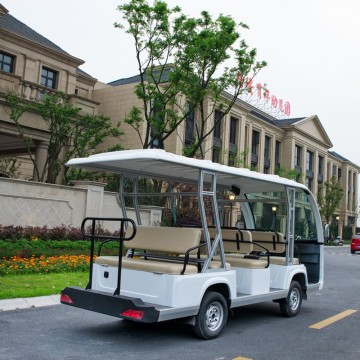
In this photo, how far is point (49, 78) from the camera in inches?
1126

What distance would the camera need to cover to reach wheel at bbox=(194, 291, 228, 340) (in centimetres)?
599

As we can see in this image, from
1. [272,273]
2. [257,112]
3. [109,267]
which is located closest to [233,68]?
[272,273]

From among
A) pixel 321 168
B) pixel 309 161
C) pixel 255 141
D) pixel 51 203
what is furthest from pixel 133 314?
pixel 321 168

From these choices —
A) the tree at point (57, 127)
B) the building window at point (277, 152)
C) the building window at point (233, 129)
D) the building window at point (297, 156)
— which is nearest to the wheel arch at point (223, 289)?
the tree at point (57, 127)

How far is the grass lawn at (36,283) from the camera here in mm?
8539

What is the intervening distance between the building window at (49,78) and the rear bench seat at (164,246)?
925 inches

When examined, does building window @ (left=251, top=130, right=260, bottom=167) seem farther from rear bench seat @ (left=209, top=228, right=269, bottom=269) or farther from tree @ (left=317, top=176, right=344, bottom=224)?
rear bench seat @ (left=209, top=228, right=269, bottom=269)

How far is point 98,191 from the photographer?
18.2m

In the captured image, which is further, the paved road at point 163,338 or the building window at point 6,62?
the building window at point 6,62

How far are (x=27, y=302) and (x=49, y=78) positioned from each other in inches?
894

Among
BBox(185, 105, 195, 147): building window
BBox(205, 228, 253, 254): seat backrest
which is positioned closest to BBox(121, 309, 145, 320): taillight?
BBox(205, 228, 253, 254): seat backrest

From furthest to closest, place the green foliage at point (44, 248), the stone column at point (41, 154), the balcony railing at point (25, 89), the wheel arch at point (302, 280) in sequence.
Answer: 1. the stone column at point (41, 154)
2. the balcony railing at point (25, 89)
3. the green foliage at point (44, 248)
4. the wheel arch at point (302, 280)

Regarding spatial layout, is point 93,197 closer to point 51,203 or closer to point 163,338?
point 51,203

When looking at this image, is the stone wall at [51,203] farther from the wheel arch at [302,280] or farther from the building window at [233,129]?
the building window at [233,129]
